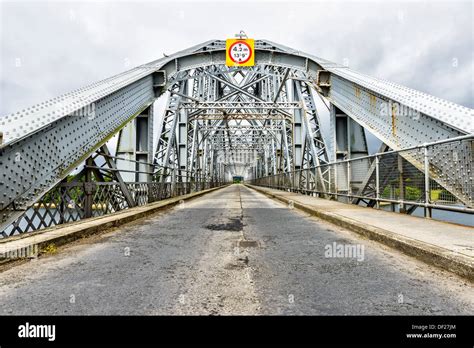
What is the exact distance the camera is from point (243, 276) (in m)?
2.54

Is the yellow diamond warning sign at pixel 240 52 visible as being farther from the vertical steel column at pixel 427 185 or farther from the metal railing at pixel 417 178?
the vertical steel column at pixel 427 185

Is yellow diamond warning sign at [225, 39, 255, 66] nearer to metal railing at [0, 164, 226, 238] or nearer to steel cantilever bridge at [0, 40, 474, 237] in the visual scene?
steel cantilever bridge at [0, 40, 474, 237]

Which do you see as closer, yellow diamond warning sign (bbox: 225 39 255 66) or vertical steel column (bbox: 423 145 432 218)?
vertical steel column (bbox: 423 145 432 218)

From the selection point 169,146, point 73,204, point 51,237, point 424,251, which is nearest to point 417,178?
point 424,251

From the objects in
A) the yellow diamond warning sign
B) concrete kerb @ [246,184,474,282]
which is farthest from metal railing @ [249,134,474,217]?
the yellow diamond warning sign

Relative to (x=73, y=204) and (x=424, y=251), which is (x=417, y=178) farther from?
(x=73, y=204)

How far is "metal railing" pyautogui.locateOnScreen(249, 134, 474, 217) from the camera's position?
4.54 m

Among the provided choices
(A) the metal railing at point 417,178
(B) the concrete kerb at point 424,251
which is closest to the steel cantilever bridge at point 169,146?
(A) the metal railing at point 417,178

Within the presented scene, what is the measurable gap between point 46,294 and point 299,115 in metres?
20.0

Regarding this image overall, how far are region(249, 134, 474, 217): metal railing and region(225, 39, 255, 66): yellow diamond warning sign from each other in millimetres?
7472

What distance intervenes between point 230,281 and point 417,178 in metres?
5.31

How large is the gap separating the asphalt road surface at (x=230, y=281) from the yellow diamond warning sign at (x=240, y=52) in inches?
458
